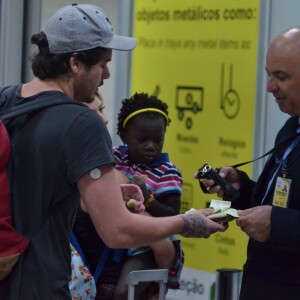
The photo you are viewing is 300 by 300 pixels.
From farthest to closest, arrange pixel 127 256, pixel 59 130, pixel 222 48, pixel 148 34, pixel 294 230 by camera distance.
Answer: pixel 148 34
pixel 222 48
pixel 127 256
pixel 294 230
pixel 59 130

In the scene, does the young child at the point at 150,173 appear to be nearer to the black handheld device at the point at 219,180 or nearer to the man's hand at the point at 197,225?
the black handheld device at the point at 219,180

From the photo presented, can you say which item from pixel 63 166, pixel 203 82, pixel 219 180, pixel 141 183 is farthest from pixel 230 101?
pixel 63 166

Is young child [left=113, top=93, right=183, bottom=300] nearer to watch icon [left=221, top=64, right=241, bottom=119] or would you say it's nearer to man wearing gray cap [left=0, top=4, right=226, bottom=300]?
watch icon [left=221, top=64, right=241, bottom=119]

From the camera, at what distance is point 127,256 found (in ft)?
12.8

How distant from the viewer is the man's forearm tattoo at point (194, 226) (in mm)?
2949

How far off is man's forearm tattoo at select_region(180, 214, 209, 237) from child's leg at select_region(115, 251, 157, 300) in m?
0.89

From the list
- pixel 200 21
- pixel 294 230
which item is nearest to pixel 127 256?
pixel 294 230

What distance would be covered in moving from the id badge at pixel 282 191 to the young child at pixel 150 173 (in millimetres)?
753

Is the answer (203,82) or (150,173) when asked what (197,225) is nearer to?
(150,173)

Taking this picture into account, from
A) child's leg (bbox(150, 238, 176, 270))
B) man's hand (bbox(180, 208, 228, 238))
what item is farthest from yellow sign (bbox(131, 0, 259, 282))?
man's hand (bbox(180, 208, 228, 238))

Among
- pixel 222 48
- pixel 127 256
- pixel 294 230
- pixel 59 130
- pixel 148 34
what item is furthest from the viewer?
pixel 148 34

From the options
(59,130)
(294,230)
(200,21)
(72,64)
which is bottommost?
(294,230)

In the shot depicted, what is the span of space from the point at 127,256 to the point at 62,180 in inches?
47.7

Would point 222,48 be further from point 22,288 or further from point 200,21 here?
point 22,288
